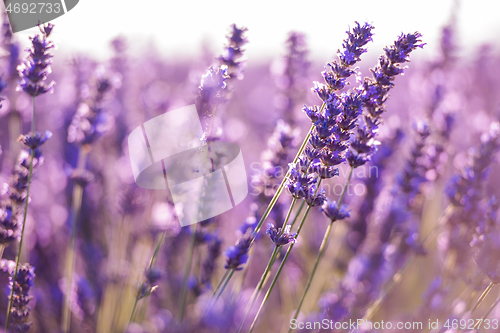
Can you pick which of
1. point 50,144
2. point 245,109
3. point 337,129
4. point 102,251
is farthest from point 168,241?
point 245,109

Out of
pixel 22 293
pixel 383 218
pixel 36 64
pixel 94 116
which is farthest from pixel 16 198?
pixel 383 218

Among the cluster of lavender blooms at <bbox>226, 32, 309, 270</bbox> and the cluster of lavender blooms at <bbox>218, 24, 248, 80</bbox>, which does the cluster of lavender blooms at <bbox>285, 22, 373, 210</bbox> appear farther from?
the cluster of lavender blooms at <bbox>218, 24, 248, 80</bbox>

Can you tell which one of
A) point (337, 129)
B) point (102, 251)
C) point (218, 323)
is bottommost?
point (102, 251)

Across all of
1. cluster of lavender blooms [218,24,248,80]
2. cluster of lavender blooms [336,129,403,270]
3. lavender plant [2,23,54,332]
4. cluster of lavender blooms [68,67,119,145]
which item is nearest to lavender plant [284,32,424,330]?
cluster of lavender blooms [218,24,248,80]

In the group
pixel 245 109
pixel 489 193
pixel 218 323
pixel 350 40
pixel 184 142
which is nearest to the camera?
pixel 218 323

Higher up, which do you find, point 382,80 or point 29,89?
point 382,80

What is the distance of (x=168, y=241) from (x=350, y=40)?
5.53 ft

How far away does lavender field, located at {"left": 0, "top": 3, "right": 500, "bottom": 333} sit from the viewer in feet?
4.40

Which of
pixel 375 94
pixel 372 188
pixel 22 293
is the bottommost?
pixel 22 293

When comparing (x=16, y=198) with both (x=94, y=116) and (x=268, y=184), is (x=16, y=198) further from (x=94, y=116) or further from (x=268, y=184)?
(x=268, y=184)

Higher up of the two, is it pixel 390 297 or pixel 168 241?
pixel 168 241

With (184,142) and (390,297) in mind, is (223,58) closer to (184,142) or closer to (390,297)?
(184,142)

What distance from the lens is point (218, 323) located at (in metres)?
1.22

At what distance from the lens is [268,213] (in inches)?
51.8
